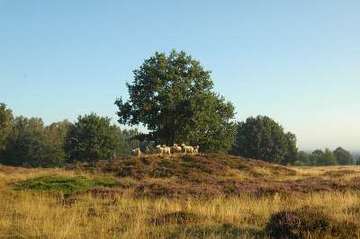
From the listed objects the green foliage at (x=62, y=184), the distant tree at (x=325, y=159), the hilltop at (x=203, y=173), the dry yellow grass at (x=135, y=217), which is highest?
the distant tree at (x=325, y=159)

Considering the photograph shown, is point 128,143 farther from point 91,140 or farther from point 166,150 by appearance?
point 166,150

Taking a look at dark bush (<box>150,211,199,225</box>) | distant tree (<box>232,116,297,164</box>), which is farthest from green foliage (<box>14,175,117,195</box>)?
distant tree (<box>232,116,297,164</box>)

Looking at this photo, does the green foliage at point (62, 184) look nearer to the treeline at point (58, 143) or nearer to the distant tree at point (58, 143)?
the treeline at point (58, 143)

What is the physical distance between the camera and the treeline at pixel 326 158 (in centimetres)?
14075

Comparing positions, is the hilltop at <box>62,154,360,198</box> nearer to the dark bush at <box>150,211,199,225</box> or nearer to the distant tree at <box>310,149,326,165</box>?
the dark bush at <box>150,211,199,225</box>

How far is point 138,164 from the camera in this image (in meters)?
37.4

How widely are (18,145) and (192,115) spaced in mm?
61527

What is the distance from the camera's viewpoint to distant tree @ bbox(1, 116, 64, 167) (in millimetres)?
109188

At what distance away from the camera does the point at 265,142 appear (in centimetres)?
10675

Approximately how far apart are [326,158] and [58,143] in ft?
235

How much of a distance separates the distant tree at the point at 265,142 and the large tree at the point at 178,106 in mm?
38324

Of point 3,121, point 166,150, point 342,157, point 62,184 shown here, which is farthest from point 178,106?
point 342,157

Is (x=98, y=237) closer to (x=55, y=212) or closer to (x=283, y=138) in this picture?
(x=55, y=212)

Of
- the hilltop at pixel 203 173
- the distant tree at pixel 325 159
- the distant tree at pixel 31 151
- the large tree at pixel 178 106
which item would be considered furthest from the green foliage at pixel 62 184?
the distant tree at pixel 325 159
